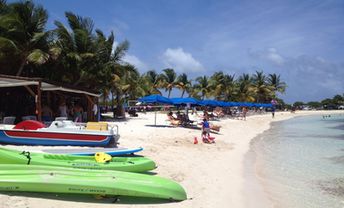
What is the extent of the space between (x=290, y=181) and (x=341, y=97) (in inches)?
3946

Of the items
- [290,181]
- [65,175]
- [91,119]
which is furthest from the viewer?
[91,119]

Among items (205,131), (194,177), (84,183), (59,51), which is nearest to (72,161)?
(84,183)

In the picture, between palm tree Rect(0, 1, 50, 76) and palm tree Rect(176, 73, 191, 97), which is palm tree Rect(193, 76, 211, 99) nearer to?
palm tree Rect(176, 73, 191, 97)

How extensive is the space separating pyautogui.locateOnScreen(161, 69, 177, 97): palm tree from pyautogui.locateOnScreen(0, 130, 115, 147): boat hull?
44155 millimetres

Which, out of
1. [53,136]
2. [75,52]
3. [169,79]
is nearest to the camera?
[53,136]

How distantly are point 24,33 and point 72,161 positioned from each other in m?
16.3

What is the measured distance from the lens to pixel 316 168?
1064 centimetres

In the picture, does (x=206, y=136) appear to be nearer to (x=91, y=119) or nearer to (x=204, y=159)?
(x=204, y=159)

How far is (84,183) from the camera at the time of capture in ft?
19.1

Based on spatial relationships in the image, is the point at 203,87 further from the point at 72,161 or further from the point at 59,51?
the point at 72,161

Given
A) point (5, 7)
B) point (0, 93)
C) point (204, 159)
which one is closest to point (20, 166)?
point (204, 159)

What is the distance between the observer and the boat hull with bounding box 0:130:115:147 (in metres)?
10.5

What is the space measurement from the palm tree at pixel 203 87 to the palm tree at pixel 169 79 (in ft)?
14.0

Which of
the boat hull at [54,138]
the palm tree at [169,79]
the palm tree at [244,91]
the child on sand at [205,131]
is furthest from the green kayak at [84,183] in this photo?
the palm tree at [244,91]
